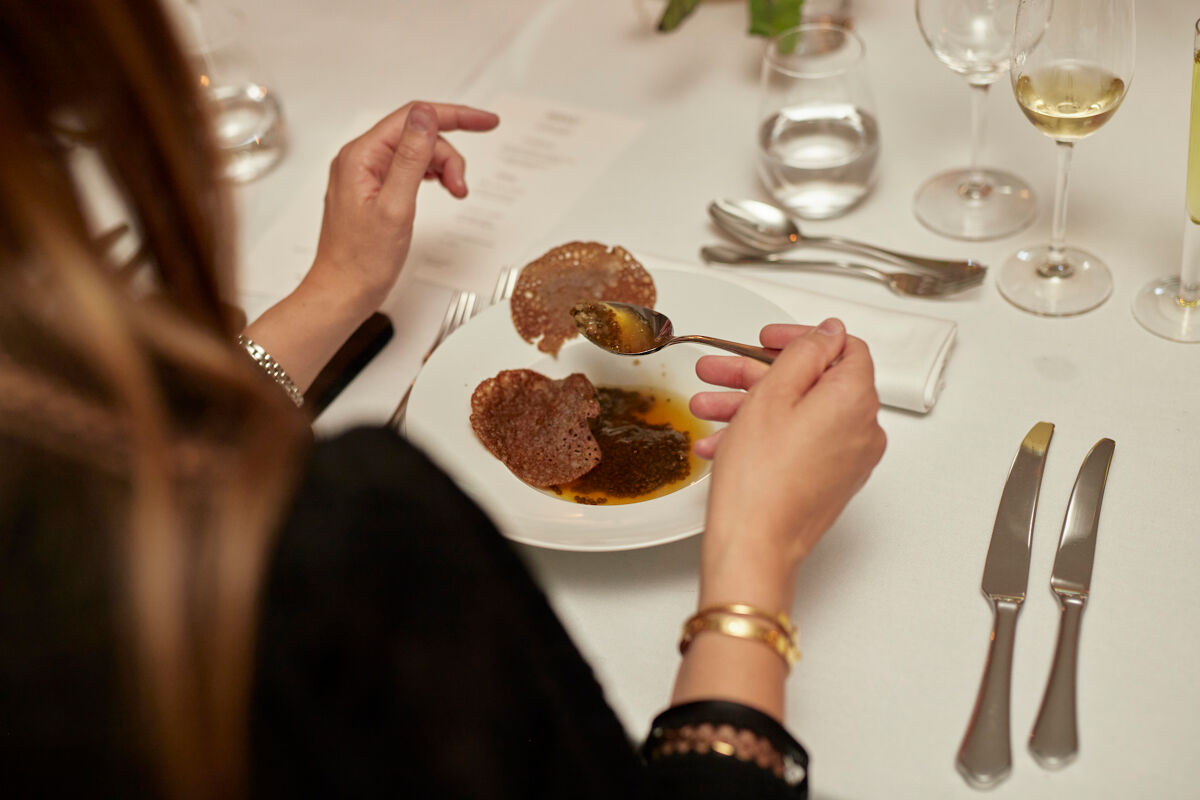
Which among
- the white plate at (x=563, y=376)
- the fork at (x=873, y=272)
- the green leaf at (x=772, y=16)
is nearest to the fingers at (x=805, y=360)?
the white plate at (x=563, y=376)

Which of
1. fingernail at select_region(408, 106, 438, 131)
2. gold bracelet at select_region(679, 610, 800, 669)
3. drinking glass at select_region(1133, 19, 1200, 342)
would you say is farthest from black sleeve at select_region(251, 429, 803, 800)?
drinking glass at select_region(1133, 19, 1200, 342)

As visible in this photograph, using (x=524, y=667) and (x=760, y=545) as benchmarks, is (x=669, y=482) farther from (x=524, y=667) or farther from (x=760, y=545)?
(x=524, y=667)

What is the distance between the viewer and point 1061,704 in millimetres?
731

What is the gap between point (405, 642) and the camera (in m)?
0.53

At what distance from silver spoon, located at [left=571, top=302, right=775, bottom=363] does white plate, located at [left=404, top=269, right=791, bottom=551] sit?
44 millimetres

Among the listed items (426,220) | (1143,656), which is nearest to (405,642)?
(1143,656)

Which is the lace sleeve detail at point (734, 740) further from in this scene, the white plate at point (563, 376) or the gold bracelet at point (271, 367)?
the gold bracelet at point (271, 367)

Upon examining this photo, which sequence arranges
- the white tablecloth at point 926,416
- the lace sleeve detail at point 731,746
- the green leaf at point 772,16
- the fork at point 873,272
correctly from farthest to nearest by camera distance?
the green leaf at point 772,16 → the fork at point 873,272 → the white tablecloth at point 926,416 → the lace sleeve detail at point 731,746

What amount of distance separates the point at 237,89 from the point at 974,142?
3.33 feet

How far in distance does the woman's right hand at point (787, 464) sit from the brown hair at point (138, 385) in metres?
0.34

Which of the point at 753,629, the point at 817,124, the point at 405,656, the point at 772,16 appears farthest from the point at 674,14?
the point at 405,656

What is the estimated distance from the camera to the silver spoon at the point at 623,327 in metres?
0.99

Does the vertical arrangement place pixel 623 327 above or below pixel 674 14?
below

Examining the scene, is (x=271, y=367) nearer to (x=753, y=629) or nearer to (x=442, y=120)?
(x=442, y=120)
